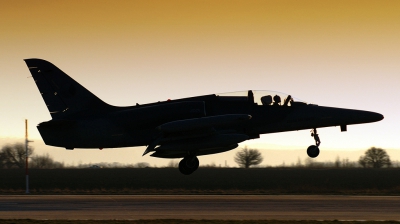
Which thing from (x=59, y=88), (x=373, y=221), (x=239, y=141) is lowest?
(x=373, y=221)

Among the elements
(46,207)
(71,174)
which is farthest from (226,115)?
(71,174)

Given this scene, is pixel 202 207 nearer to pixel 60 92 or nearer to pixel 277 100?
pixel 277 100

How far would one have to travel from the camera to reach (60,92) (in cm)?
4028

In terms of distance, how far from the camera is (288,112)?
38125 millimetres

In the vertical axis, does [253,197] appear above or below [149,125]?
below

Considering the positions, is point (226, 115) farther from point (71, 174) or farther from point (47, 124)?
point (71, 174)

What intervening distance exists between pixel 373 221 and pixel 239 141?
24.5 ft

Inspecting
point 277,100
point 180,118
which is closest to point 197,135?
point 180,118

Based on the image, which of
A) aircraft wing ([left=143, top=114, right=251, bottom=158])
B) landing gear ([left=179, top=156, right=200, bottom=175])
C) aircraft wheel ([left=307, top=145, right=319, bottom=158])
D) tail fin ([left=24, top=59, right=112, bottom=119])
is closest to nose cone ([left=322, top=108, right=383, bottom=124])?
aircraft wheel ([left=307, top=145, right=319, bottom=158])

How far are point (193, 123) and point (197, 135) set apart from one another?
2.94 feet

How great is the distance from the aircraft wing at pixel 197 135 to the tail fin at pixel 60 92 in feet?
14.6

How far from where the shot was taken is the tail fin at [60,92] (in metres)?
40.0

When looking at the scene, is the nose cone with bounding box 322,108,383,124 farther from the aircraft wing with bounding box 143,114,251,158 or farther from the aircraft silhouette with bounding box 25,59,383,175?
the aircraft wing with bounding box 143,114,251,158

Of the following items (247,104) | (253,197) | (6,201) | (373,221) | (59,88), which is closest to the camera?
(373,221)
